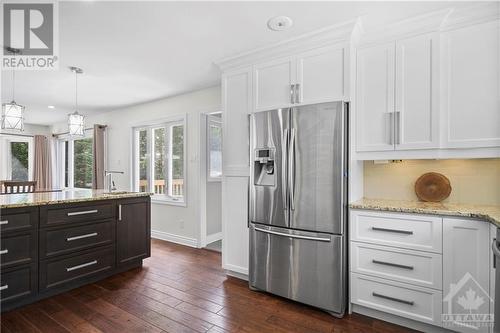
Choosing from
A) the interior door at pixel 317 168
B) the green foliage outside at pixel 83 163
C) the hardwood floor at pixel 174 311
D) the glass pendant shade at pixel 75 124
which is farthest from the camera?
the green foliage outside at pixel 83 163

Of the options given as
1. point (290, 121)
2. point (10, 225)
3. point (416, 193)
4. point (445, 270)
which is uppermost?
point (290, 121)

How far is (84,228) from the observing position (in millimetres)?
2602

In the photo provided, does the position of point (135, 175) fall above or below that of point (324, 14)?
below

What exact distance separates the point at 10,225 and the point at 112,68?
190cm

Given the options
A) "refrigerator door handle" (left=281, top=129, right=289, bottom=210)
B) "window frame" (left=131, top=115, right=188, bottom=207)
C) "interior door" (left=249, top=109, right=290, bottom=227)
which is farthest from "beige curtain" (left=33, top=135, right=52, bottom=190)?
"refrigerator door handle" (left=281, top=129, right=289, bottom=210)

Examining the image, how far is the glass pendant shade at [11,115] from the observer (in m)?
2.62

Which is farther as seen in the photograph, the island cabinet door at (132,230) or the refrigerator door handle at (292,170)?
the island cabinet door at (132,230)

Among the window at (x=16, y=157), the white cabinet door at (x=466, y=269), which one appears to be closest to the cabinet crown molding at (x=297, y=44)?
the white cabinet door at (x=466, y=269)

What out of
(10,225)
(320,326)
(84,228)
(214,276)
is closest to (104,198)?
(84,228)

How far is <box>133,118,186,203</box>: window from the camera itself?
14.3 ft

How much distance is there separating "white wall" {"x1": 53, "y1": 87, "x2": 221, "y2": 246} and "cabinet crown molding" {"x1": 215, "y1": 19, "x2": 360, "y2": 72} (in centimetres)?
112

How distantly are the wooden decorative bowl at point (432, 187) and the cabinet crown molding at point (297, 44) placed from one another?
1.38 metres

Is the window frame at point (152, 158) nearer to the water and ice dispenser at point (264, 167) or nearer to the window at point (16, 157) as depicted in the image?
the water and ice dispenser at point (264, 167)

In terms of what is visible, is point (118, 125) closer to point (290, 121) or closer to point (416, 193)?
point (290, 121)
